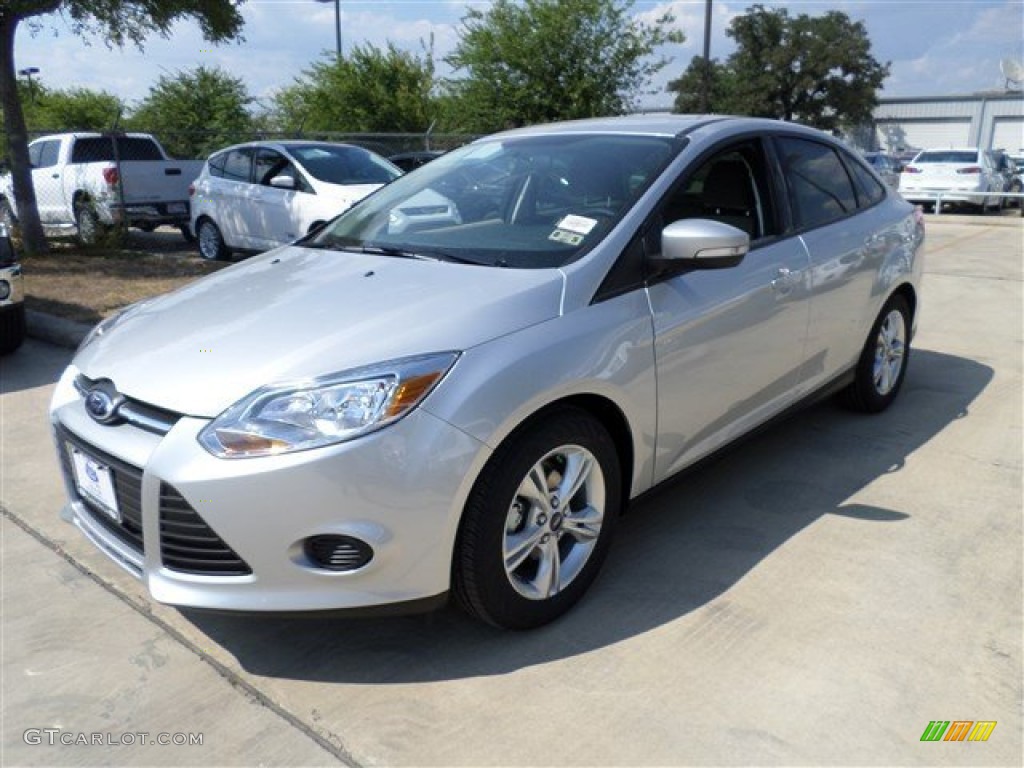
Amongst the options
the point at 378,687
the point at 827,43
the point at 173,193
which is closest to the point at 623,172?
the point at 378,687

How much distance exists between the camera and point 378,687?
259 cm

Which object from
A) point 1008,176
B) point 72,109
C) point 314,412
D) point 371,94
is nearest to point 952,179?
point 1008,176

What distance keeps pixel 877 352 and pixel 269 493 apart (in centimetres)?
360

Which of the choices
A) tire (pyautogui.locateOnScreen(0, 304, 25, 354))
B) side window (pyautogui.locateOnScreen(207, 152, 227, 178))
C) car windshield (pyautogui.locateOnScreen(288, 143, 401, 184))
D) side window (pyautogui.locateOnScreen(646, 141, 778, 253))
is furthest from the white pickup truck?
side window (pyautogui.locateOnScreen(646, 141, 778, 253))

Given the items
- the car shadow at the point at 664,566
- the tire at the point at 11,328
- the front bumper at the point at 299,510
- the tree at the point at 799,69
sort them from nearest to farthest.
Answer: the front bumper at the point at 299,510, the car shadow at the point at 664,566, the tire at the point at 11,328, the tree at the point at 799,69

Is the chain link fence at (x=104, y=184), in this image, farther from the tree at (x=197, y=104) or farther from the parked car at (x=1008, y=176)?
the parked car at (x=1008, y=176)

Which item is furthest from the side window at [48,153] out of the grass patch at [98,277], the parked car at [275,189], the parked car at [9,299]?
the parked car at [9,299]

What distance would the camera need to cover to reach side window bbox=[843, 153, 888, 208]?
457 cm

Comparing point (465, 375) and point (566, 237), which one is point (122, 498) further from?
point (566, 237)

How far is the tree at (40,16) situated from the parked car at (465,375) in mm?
8669

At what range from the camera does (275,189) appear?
33.3 feet

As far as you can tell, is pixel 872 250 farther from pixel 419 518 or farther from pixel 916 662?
pixel 419 518

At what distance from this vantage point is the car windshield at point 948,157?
19266 millimetres

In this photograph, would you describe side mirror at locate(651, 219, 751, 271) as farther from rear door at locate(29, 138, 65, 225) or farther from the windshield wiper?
rear door at locate(29, 138, 65, 225)
